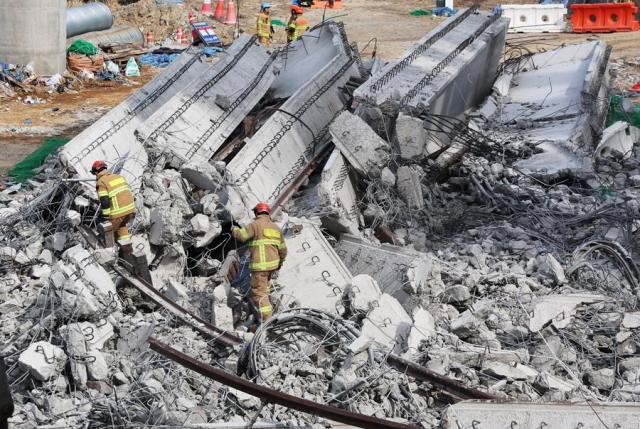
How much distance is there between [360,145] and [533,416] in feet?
16.0

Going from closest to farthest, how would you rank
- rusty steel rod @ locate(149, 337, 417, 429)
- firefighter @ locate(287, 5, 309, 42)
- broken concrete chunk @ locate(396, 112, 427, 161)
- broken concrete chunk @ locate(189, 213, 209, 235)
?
rusty steel rod @ locate(149, 337, 417, 429), broken concrete chunk @ locate(189, 213, 209, 235), broken concrete chunk @ locate(396, 112, 427, 161), firefighter @ locate(287, 5, 309, 42)

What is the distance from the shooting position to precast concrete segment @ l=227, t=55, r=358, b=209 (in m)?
10.5

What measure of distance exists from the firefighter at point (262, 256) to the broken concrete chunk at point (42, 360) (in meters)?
1.90

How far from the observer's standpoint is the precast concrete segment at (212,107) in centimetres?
1070

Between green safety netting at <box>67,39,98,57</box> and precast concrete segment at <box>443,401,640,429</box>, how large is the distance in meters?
15.1

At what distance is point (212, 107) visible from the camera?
11.6 m

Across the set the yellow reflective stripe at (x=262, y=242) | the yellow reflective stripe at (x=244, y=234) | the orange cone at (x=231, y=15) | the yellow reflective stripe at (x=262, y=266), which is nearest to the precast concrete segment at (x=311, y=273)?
the yellow reflective stripe at (x=262, y=266)

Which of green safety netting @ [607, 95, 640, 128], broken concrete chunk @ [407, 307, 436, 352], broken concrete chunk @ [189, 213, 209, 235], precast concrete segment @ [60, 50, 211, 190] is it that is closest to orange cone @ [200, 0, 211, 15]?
green safety netting @ [607, 95, 640, 128]

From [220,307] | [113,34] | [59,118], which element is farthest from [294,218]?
[113,34]

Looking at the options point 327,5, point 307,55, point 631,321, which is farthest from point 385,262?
point 327,5

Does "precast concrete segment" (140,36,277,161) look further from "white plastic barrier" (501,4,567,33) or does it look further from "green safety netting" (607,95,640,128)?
"white plastic barrier" (501,4,567,33)

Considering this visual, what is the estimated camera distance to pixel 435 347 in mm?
7496

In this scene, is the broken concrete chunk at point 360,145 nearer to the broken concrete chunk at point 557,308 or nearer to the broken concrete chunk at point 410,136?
the broken concrete chunk at point 410,136

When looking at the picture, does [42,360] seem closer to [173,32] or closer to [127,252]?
[127,252]
